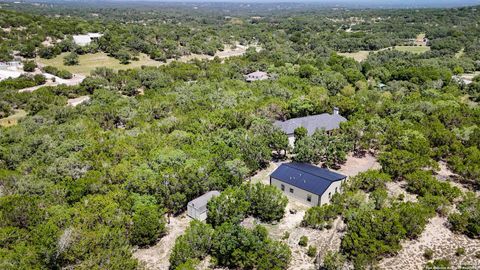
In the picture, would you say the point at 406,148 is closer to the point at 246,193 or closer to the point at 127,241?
the point at 246,193

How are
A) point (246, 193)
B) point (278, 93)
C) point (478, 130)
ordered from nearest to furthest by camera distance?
1. point (246, 193)
2. point (478, 130)
3. point (278, 93)

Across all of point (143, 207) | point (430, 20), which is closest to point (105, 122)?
point (143, 207)

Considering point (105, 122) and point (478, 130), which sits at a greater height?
point (478, 130)

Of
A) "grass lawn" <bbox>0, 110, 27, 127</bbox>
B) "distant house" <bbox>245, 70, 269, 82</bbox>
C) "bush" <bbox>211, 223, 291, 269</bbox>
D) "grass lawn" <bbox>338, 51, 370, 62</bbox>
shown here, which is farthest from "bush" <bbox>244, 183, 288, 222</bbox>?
"grass lawn" <bbox>338, 51, 370, 62</bbox>

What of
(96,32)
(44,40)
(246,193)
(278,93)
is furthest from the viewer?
(96,32)

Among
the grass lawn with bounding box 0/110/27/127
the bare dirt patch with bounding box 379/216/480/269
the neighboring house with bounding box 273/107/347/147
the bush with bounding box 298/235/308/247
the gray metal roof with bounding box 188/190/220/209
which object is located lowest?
the grass lawn with bounding box 0/110/27/127

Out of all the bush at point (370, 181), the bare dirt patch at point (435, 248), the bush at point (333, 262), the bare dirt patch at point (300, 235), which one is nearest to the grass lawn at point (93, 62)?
the bare dirt patch at point (300, 235)

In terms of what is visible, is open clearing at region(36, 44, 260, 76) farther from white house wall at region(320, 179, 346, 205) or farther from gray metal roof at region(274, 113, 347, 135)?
white house wall at region(320, 179, 346, 205)
